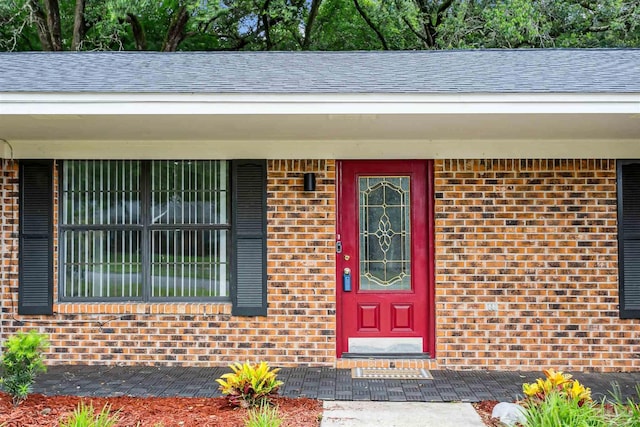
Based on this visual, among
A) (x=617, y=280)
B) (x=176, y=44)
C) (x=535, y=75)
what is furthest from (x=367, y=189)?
(x=176, y=44)

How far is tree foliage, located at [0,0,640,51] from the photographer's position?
10.7 m

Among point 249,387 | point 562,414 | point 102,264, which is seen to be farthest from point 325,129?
point 562,414

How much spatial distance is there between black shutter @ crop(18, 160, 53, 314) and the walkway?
819 millimetres

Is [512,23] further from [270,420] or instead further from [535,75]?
[270,420]

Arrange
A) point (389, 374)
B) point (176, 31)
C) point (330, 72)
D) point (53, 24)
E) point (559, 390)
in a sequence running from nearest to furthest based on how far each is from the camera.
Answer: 1. point (559, 390)
2. point (330, 72)
3. point (389, 374)
4. point (53, 24)
5. point (176, 31)

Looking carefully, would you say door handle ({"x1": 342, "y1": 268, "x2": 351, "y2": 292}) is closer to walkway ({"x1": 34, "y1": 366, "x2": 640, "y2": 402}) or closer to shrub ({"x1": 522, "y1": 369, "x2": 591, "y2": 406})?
walkway ({"x1": 34, "y1": 366, "x2": 640, "y2": 402})

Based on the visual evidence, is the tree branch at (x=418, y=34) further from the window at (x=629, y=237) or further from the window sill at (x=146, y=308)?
the window sill at (x=146, y=308)

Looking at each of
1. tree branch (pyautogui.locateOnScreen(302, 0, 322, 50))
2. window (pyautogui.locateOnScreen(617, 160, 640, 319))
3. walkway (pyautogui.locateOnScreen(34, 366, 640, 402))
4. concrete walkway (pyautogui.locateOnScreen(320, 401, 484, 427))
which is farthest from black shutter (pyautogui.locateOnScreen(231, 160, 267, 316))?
tree branch (pyautogui.locateOnScreen(302, 0, 322, 50))

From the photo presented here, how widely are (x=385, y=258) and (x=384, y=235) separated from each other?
23 centimetres

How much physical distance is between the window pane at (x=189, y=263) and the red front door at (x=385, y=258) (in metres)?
1.19

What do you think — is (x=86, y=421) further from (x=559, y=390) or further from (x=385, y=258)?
(x=385, y=258)

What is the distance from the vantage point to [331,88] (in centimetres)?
404

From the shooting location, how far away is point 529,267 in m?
5.21

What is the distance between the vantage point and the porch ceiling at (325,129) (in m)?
3.98
